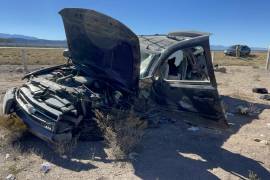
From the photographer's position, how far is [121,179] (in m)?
4.35

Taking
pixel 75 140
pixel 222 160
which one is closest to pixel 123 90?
pixel 75 140

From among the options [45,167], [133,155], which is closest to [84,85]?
[133,155]

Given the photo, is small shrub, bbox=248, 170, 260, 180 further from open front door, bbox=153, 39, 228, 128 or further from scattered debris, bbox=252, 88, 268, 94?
scattered debris, bbox=252, 88, 268, 94

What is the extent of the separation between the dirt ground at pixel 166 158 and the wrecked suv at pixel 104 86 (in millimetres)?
407

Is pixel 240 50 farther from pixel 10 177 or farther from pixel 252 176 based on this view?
pixel 10 177

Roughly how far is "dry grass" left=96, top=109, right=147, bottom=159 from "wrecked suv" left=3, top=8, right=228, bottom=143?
0.25 m

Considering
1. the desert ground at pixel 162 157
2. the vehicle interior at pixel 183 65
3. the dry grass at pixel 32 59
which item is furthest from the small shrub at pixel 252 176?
the dry grass at pixel 32 59

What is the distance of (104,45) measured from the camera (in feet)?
18.0

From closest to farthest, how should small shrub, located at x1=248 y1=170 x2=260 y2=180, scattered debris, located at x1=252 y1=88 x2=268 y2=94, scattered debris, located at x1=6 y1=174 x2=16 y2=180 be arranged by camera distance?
1. scattered debris, located at x1=6 y1=174 x2=16 y2=180
2. small shrub, located at x1=248 y1=170 x2=260 y2=180
3. scattered debris, located at x1=252 y1=88 x2=268 y2=94

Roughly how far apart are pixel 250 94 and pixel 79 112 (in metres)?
8.02

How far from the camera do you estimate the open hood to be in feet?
16.1

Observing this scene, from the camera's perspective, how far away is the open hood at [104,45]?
490 cm

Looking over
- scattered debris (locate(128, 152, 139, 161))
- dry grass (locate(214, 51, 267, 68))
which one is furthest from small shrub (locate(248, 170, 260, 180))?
dry grass (locate(214, 51, 267, 68))

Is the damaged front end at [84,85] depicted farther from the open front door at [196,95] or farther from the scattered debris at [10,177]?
the scattered debris at [10,177]
